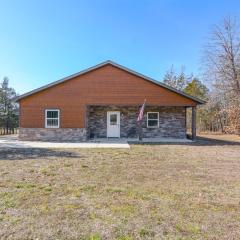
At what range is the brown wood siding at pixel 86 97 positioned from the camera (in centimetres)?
1997

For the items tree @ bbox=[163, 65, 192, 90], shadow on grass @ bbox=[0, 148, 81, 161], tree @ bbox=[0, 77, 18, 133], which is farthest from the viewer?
tree @ bbox=[163, 65, 192, 90]

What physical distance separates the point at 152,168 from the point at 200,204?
13.0 feet

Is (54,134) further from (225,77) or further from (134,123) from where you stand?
(225,77)

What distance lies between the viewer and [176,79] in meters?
48.1

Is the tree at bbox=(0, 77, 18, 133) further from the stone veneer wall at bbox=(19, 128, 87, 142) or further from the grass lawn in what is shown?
the grass lawn

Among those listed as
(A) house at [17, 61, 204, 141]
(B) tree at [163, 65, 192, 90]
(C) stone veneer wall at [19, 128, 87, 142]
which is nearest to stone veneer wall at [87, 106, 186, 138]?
(A) house at [17, 61, 204, 141]

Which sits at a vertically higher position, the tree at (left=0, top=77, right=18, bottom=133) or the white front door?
the tree at (left=0, top=77, right=18, bottom=133)

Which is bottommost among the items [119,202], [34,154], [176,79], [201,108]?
[119,202]

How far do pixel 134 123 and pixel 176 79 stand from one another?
91.8 ft

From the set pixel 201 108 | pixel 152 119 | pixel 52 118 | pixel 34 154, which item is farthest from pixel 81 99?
pixel 201 108

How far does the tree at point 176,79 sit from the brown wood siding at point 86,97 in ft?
93.3

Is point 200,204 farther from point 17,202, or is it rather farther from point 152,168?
point 152,168

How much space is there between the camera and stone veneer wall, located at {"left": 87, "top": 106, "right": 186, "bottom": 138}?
22031mm

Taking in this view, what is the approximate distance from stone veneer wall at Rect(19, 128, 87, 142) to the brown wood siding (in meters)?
0.29
